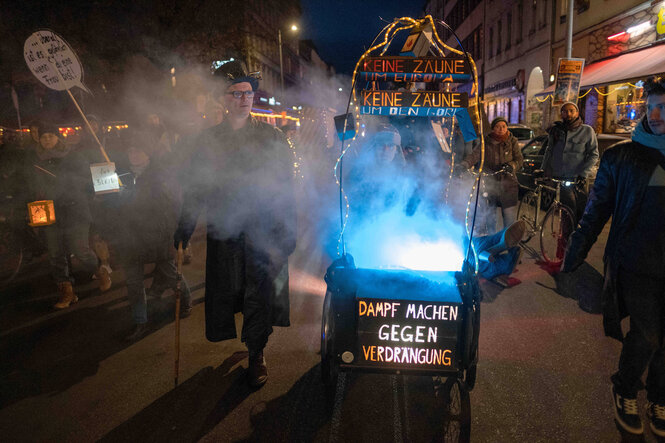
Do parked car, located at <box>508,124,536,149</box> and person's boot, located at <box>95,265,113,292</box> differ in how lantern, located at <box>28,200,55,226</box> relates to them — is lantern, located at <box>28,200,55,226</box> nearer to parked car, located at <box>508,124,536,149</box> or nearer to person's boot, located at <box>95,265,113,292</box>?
person's boot, located at <box>95,265,113,292</box>

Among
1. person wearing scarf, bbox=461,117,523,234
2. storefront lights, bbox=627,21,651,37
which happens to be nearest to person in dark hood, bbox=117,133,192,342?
person wearing scarf, bbox=461,117,523,234

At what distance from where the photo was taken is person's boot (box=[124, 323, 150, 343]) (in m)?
4.11

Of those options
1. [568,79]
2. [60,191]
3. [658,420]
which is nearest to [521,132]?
[568,79]

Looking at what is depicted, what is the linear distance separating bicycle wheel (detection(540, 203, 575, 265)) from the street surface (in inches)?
56.0

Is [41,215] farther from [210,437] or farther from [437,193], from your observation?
[437,193]

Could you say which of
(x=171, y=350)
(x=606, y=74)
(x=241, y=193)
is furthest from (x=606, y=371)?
(x=606, y=74)

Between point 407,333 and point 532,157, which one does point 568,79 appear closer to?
point 532,157

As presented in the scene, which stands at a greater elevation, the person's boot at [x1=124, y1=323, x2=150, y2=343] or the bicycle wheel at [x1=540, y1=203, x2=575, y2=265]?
the bicycle wheel at [x1=540, y1=203, x2=575, y2=265]

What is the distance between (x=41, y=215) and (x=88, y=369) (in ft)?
7.12

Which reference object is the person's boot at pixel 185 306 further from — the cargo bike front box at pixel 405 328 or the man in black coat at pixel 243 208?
the cargo bike front box at pixel 405 328

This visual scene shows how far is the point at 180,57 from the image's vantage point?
1388 centimetres

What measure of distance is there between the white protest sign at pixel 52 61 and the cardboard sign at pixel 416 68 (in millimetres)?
4637

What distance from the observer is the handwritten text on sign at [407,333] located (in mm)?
2596

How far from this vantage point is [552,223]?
6051mm
